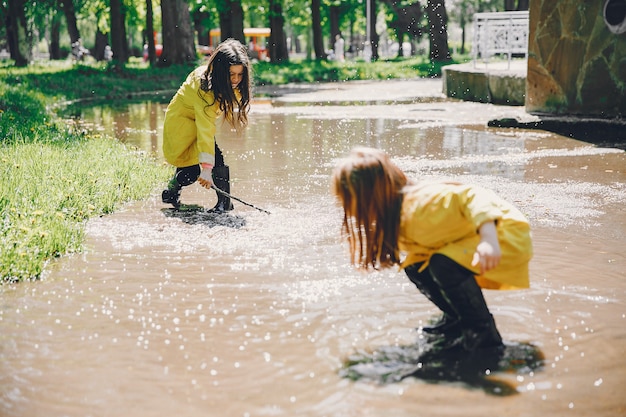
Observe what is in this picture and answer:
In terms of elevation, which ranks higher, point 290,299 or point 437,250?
point 437,250

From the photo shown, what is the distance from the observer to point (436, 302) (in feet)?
12.3

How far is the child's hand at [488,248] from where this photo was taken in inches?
126

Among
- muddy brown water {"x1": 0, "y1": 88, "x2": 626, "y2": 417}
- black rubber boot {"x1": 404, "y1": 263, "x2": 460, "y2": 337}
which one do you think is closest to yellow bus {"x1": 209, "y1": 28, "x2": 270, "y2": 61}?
muddy brown water {"x1": 0, "y1": 88, "x2": 626, "y2": 417}

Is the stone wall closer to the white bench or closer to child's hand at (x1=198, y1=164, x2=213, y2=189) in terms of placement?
→ the white bench

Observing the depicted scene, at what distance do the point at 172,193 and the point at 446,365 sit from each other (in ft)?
12.1

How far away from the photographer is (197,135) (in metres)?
6.30

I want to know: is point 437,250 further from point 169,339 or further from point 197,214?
point 197,214

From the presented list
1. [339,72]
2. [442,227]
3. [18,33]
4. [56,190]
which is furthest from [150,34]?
[442,227]

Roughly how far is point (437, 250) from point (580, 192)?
→ 4.08 meters

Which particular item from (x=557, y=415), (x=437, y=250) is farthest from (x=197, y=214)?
(x=557, y=415)

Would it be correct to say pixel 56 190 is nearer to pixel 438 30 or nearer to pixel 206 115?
pixel 206 115

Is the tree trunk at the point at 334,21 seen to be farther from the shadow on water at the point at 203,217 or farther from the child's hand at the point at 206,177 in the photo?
the child's hand at the point at 206,177

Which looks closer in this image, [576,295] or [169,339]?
[169,339]

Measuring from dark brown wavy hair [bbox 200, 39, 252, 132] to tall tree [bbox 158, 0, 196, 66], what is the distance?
846 inches
